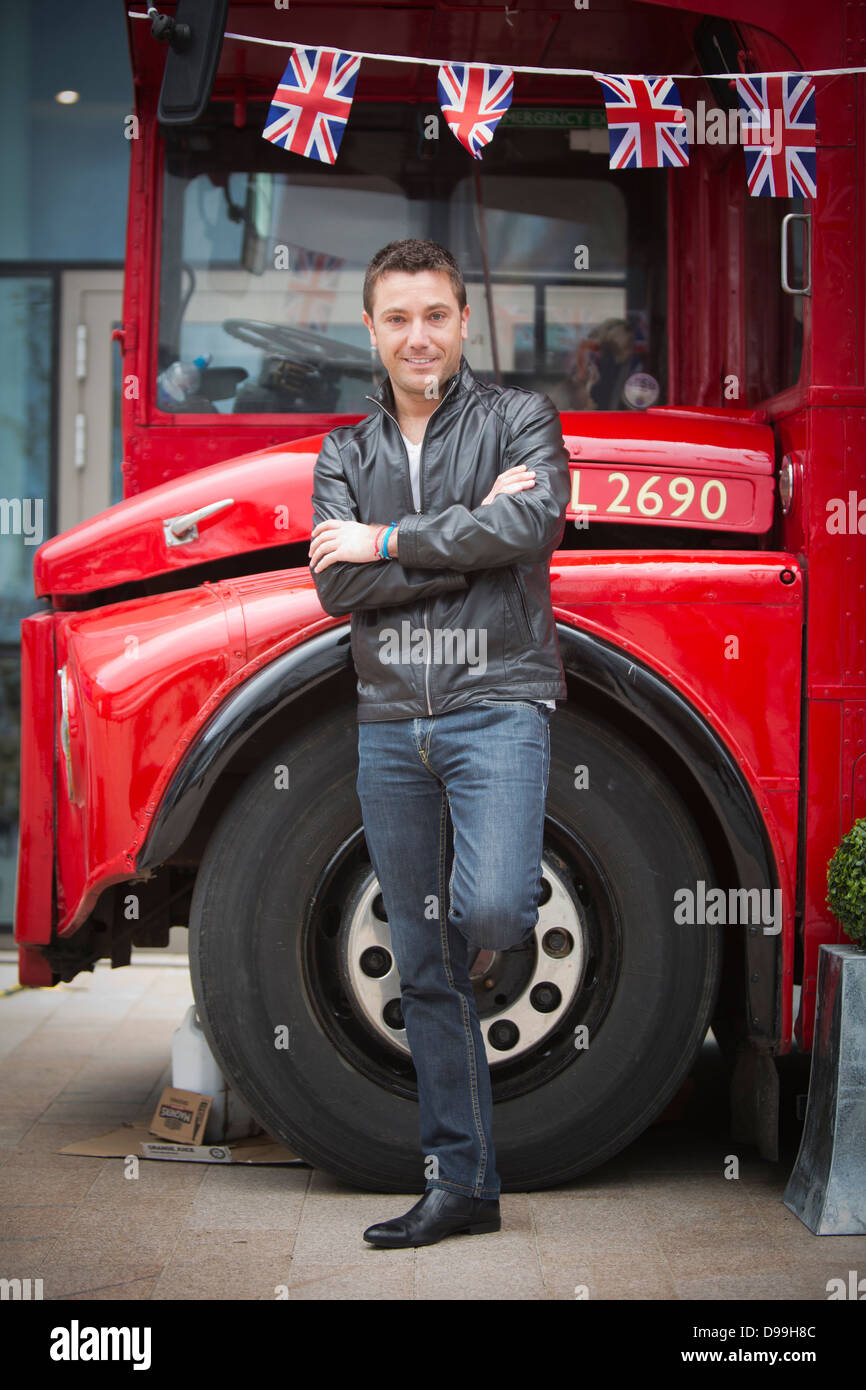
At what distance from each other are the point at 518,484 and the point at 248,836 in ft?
3.34

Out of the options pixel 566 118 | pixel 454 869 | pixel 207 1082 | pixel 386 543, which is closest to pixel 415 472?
pixel 386 543

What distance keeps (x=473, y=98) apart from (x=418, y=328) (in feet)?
2.72

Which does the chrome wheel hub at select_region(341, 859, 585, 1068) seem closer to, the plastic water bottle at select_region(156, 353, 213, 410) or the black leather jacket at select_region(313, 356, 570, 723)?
the black leather jacket at select_region(313, 356, 570, 723)

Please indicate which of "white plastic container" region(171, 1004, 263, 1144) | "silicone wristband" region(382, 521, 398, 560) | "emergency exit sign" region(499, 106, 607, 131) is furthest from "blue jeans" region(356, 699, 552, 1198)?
"emergency exit sign" region(499, 106, 607, 131)

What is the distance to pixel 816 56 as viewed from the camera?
3.29 meters

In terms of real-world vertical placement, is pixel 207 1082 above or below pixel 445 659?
below

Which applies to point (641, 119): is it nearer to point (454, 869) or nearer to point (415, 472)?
point (415, 472)

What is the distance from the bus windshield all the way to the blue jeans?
1214 mm

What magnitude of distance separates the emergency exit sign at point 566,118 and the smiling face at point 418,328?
1072 mm

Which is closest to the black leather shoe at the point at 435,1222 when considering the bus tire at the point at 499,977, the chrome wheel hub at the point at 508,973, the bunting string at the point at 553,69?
the bus tire at the point at 499,977

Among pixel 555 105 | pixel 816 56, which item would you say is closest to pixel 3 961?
pixel 555 105

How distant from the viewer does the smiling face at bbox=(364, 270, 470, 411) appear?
3.04 m

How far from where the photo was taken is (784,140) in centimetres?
332

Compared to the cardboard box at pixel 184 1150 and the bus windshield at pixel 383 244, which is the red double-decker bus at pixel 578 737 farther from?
the cardboard box at pixel 184 1150
